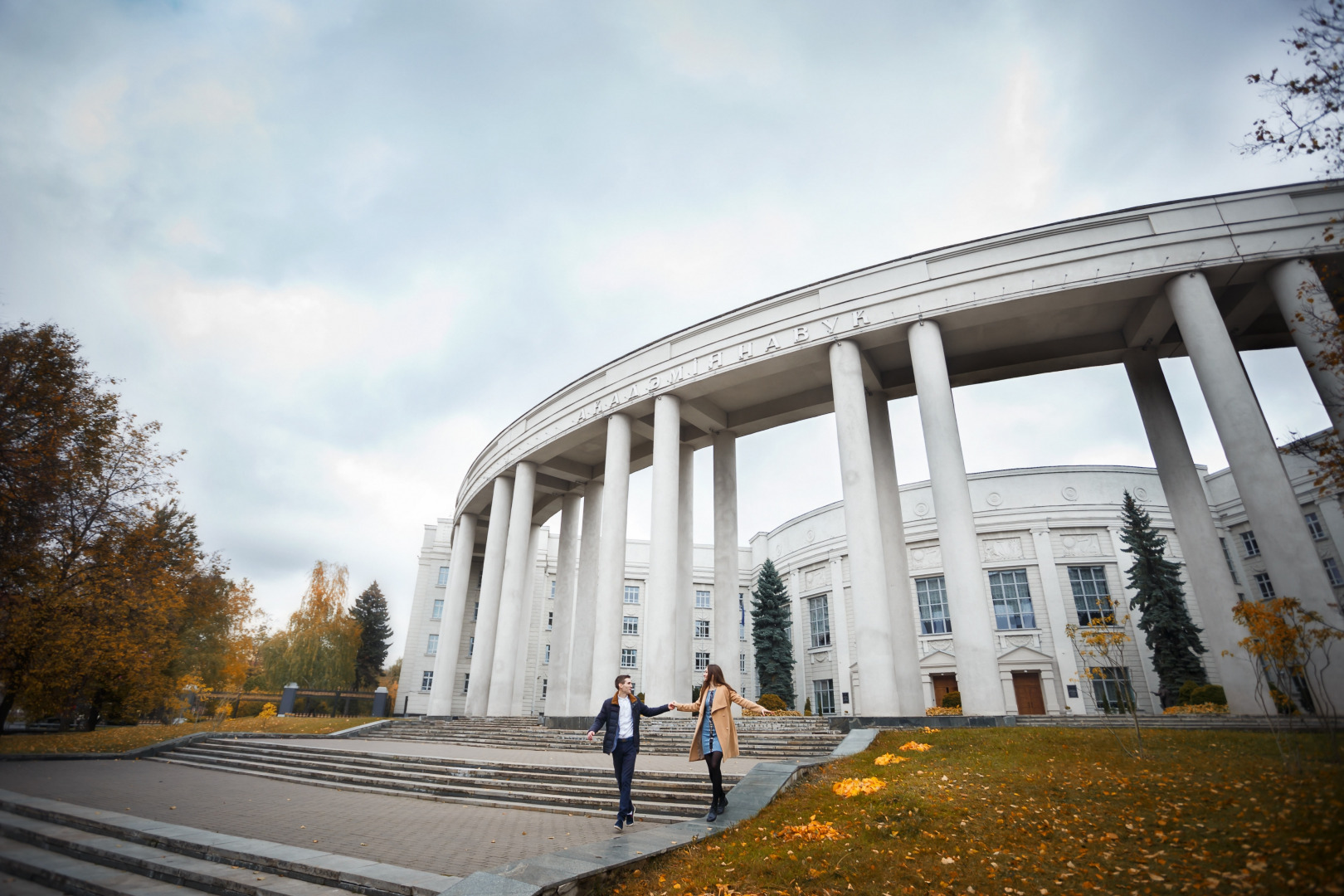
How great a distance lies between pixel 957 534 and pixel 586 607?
1527 centimetres

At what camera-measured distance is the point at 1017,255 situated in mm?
15828

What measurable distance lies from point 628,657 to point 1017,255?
3288 centimetres

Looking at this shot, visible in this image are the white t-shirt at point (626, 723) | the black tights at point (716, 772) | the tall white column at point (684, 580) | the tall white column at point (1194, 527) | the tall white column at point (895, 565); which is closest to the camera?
the black tights at point (716, 772)

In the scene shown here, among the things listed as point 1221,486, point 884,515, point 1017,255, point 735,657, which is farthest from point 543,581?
point 1221,486

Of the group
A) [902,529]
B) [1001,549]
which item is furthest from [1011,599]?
[902,529]

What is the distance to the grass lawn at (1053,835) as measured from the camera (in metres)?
3.30

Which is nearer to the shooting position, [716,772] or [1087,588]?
[716,772]

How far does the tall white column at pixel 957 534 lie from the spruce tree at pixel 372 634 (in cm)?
4598

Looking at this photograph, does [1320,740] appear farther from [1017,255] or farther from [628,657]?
[628,657]

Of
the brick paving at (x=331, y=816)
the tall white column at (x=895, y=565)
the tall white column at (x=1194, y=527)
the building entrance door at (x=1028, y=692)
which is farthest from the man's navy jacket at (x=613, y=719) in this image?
the building entrance door at (x=1028, y=692)

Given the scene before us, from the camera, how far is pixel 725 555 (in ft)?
70.6

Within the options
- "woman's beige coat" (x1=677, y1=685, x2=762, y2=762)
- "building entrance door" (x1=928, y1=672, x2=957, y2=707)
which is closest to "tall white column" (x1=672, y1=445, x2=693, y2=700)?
"woman's beige coat" (x1=677, y1=685, x2=762, y2=762)

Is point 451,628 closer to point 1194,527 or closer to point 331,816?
point 331,816

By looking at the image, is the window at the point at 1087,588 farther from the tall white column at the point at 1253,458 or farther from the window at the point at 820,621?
the tall white column at the point at 1253,458
